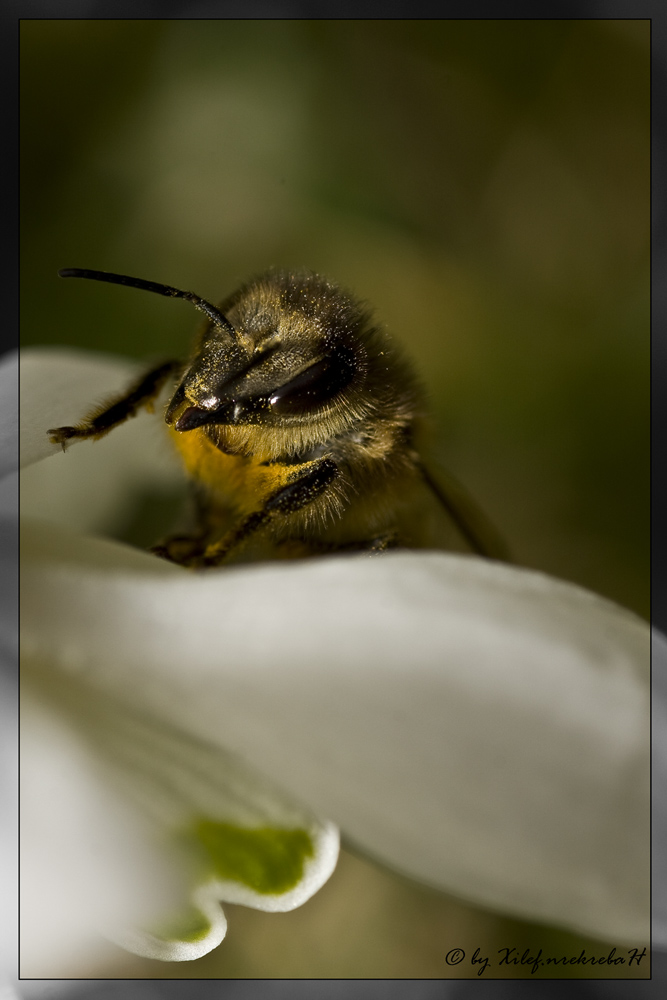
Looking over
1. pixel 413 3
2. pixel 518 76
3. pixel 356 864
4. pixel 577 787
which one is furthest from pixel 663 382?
pixel 577 787

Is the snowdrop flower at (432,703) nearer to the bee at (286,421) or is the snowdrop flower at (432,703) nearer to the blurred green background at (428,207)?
the bee at (286,421)

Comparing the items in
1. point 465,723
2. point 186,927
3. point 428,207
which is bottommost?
point 186,927

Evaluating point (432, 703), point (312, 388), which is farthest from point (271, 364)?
point (432, 703)

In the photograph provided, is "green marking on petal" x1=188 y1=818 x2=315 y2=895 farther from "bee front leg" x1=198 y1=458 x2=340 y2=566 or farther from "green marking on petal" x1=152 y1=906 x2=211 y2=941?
"bee front leg" x1=198 y1=458 x2=340 y2=566

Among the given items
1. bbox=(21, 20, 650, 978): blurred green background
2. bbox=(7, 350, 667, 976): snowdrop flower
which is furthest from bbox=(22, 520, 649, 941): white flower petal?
bbox=(21, 20, 650, 978): blurred green background

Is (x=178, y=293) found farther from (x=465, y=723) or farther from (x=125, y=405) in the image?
(x=465, y=723)
